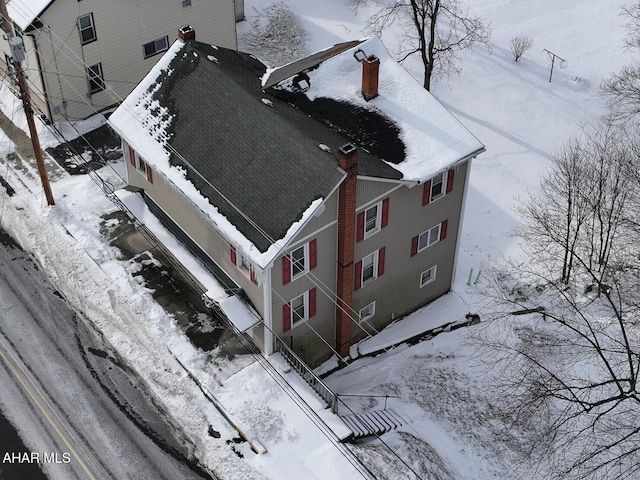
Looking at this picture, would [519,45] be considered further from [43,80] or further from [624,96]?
[43,80]

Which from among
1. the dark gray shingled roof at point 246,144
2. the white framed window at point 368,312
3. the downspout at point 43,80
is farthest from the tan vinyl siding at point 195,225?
the downspout at point 43,80

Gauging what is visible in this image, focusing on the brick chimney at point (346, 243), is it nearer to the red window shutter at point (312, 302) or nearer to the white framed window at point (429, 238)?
the red window shutter at point (312, 302)

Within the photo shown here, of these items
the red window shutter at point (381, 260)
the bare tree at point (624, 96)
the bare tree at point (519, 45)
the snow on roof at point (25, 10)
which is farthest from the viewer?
the bare tree at point (519, 45)

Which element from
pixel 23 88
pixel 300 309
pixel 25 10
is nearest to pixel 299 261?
pixel 300 309

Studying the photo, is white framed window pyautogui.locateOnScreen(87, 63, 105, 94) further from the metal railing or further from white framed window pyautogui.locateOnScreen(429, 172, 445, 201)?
white framed window pyautogui.locateOnScreen(429, 172, 445, 201)

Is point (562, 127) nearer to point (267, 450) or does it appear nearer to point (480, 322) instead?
point (480, 322)

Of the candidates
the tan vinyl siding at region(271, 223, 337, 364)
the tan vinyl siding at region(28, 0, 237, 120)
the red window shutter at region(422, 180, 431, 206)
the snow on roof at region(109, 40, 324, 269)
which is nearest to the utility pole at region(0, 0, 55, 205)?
the tan vinyl siding at region(28, 0, 237, 120)

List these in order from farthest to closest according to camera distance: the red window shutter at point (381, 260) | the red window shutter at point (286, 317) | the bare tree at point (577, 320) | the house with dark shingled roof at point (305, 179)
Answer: the red window shutter at point (381, 260), the bare tree at point (577, 320), the red window shutter at point (286, 317), the house with dark shingled roof at point (305, 179)

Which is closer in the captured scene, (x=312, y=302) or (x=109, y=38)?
(x=312, y=302)
